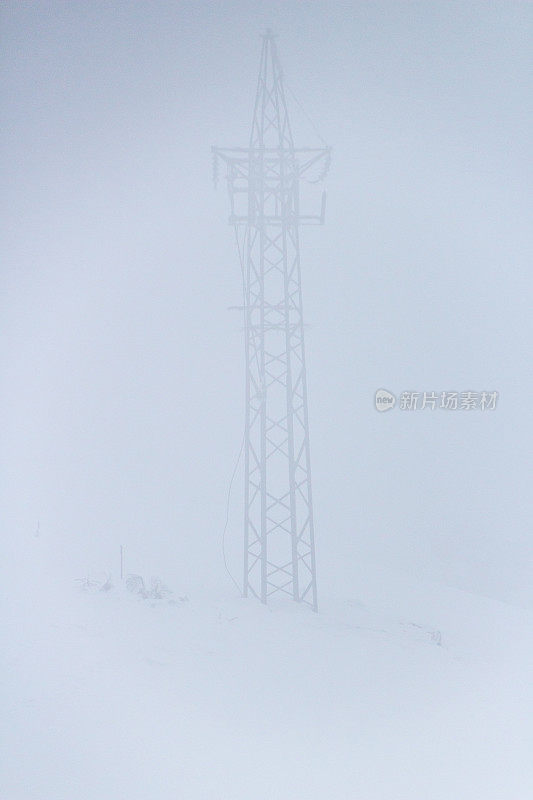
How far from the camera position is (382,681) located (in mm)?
3561

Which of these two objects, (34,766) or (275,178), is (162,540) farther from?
(275,178)

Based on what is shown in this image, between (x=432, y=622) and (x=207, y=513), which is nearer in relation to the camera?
(x=432, y=622)

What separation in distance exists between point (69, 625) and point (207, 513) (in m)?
1.19

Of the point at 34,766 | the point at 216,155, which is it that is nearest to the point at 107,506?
the point at 34,766

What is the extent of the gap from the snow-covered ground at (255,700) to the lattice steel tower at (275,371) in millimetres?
333

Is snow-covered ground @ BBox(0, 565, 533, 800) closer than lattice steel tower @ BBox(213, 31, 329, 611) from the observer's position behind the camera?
Yes
